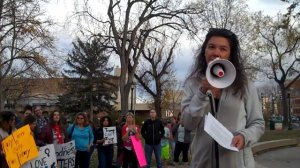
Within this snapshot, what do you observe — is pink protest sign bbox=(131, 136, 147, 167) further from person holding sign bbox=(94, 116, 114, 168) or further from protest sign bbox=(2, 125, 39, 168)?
protest sign bbox=(2, 125, 39, 168)

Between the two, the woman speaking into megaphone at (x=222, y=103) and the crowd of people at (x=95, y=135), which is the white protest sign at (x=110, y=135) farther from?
the woman speaking into megaphone at (x=222, y=103)

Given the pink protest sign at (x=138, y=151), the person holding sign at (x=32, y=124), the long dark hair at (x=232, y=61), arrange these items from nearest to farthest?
the long dark hair at (x=232, y=61), the person holding sign at (x=32, y=124), the pink protest sign at (x=138, y=151)

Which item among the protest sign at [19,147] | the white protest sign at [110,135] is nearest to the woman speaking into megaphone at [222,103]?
the protest sign at [19,147]

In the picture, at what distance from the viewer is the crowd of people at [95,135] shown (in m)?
10.9

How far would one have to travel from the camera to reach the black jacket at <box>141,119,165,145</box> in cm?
1523

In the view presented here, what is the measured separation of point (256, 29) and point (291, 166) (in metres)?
39.2

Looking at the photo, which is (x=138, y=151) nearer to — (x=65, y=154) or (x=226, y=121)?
(x=65, y=154)

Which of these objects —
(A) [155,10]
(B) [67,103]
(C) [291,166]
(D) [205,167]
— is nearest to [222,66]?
(D) [205,167]

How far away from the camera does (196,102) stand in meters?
2.93

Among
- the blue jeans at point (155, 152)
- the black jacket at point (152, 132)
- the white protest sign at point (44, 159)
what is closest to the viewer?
the white protest sign at point (44, 159)

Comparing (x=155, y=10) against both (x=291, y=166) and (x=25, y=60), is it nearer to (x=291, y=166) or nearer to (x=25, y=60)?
(x=25, y=60)

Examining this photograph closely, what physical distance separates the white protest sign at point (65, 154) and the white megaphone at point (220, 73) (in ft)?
31.5

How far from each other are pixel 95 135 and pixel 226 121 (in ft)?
39.2

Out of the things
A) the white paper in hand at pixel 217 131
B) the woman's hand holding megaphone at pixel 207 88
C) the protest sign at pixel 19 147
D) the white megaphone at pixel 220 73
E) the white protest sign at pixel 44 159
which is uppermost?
the white megaphone at pixel 220 73
